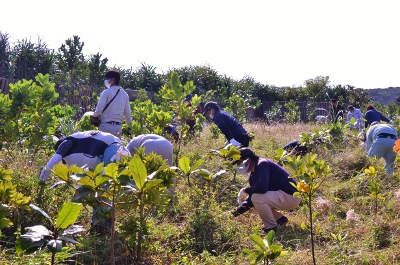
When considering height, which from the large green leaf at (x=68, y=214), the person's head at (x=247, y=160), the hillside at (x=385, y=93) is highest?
the hillside at (x=385, y=93)

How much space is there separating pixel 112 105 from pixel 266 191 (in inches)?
89.3

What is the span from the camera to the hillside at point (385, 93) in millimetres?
46625

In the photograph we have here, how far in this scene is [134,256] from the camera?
386 centimetres

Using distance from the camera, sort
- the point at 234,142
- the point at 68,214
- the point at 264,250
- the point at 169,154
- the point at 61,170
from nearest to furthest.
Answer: the point at 68,214
the point at 264,250
the point at 61,170
the point at 169,154
the point at 234,142

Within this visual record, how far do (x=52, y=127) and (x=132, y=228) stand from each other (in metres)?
2.56

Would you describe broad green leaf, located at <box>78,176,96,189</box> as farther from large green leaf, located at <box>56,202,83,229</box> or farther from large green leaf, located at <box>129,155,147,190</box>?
large green leaf, located at <box>56,202,83,229</box>

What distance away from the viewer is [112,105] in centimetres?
616

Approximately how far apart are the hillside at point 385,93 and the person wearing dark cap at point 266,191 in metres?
43.9

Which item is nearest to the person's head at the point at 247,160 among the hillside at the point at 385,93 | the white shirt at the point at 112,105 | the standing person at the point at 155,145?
the standing person at the point at 155,145

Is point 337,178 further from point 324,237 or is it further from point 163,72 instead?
point 163,72

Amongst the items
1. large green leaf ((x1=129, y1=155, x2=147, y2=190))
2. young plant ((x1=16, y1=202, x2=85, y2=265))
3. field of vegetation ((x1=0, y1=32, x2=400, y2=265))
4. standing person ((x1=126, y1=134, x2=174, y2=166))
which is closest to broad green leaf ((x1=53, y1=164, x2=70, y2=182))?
field of vegetation ((x1=0, y1=32, x2=400, y2=265))

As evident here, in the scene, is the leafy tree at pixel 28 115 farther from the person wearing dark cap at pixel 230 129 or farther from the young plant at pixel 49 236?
the young plant at pixel 49 236

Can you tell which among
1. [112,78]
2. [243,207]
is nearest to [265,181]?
[243,207]

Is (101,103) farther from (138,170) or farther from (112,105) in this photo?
(138,170)
